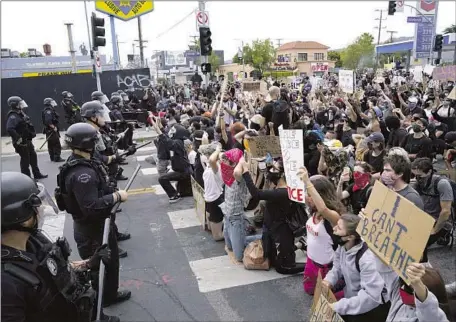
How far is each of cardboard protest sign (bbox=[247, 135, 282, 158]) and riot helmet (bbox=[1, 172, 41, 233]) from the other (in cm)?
443

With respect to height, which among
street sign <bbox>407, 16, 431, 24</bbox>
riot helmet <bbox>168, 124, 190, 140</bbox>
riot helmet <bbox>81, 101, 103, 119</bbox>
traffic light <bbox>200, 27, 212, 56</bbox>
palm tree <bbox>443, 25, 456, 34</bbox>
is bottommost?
riot helmet <bbox>168, 124, 190, 140</bbox>

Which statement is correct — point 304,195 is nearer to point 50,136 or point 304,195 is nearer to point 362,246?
point 362,246

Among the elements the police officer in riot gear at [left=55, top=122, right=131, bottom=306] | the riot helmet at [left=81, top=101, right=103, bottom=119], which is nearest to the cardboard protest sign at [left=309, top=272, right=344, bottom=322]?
the police officer in riot gear at [left=55, top=122, right=131, bottom=306]

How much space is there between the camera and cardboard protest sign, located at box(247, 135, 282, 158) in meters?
6.56

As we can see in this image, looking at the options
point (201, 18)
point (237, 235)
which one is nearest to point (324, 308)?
point (237, 235)

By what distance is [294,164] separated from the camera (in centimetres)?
447

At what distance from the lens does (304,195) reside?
4.27 metres

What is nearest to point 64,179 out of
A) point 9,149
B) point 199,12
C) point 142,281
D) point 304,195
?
point 142,281

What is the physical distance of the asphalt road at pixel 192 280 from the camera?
14.5 feet

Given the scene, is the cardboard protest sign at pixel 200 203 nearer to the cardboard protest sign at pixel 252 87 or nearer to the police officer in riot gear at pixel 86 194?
the police officer in riot gear at pixel 86 194

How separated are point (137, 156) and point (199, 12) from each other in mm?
6276

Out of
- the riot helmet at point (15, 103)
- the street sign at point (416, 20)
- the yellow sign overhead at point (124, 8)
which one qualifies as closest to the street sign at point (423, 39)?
the street sign at point (416, 20)

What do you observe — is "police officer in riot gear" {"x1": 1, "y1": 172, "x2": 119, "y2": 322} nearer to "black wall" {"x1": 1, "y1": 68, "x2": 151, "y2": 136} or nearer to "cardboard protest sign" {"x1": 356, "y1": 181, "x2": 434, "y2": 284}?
"cardboard protest sign" {"x1": 356, "y1": 181, "x2": 434, "y2": 284}

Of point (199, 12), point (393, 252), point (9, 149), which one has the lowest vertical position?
point (9, 149)
